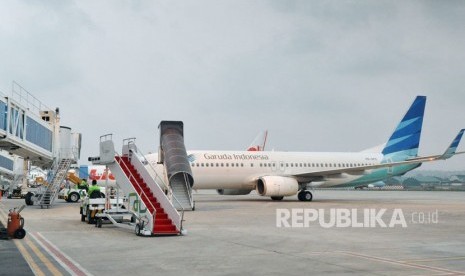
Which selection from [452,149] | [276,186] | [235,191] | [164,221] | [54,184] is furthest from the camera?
[235,191]

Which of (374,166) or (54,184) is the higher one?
(374,166)

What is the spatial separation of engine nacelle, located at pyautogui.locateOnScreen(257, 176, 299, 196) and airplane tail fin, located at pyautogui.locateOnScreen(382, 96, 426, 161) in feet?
38.8

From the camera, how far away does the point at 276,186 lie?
3494cm

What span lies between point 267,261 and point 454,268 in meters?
3.58

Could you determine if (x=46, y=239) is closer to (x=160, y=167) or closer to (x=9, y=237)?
(x=9, y=237)

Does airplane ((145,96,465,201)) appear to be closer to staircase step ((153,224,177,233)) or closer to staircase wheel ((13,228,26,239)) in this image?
staircase step ((153,224,177,233))

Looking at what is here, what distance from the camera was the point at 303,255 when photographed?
11422 millimetres

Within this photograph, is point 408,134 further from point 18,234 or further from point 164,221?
point 18,234

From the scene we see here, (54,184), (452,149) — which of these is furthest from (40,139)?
(452,149)

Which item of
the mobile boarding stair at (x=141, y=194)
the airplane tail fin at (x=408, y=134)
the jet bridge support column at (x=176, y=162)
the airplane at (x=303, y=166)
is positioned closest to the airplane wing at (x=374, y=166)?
the airplane at (x=303, y=166)

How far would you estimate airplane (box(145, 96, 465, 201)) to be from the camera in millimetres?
35500

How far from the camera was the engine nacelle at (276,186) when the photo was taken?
3484 cm

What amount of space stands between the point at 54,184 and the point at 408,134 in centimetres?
2898

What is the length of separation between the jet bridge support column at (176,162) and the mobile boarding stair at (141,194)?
258 inches
